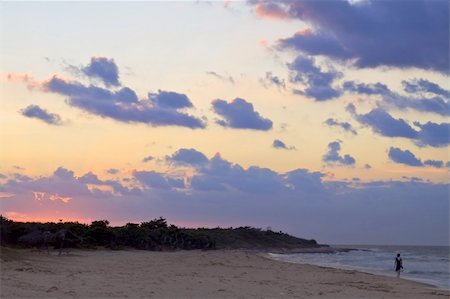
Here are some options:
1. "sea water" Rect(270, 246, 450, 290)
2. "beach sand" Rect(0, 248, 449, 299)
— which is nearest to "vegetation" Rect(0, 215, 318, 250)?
"sea water" Rect(270, 246, 450, 290)

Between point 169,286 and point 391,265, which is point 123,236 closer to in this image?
point 391,265

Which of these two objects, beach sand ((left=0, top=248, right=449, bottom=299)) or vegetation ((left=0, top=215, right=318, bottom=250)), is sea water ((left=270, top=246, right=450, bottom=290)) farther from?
vegetation ((left=0, top=215, right=318, bottom=250))

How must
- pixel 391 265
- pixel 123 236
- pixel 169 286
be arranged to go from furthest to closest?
pixel 123 236 < pixel 391 265 < pixel 169 286

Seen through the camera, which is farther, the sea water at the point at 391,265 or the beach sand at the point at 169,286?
the sea water at the point at 391,265

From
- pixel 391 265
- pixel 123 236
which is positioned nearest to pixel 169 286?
pixel 123 236

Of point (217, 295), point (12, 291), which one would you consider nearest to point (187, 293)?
point (217, 295)

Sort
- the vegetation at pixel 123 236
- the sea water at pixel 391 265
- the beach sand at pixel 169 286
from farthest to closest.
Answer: the vegetation at pixel 123 236 → the sea water at pixel 391 265 → the beach sand at pixel 169 286

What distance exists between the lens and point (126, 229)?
5812cm

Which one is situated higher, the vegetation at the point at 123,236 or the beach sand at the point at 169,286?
the vegetation at the point at 123,236

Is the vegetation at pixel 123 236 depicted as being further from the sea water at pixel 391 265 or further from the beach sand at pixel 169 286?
the beach sand at pixel 169 286

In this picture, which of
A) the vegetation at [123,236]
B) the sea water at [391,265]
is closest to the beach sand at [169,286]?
the sea water at [391,265]

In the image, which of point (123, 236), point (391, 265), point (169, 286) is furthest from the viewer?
point (123, 236)

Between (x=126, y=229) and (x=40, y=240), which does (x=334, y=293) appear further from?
(x=126, y=229)

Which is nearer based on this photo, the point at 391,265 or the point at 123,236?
the point at 391,265
